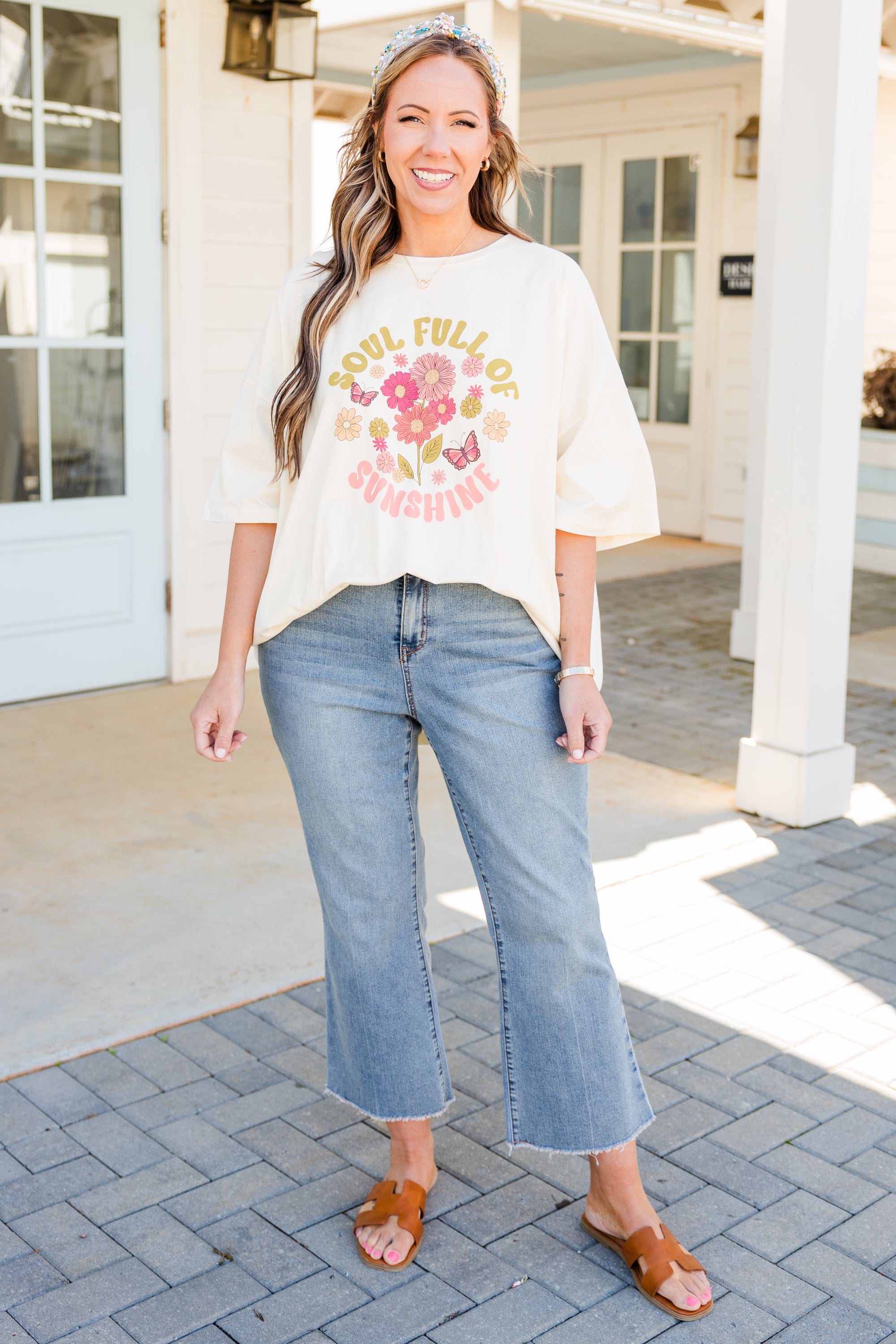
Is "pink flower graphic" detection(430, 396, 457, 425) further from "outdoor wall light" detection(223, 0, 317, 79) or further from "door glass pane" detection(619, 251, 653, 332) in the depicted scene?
"door glass pane" detection(619, 251, 653, 332)

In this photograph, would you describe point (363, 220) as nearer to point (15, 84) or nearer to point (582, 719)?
point (582, 719)

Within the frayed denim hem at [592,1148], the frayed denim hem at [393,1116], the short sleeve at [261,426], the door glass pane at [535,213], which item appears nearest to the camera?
the short sleeve at [261,426]

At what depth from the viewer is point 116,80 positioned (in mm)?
4914

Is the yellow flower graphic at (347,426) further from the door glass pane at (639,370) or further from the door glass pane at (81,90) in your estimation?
the door glass pane at (639,370)

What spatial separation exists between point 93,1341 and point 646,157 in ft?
28.2

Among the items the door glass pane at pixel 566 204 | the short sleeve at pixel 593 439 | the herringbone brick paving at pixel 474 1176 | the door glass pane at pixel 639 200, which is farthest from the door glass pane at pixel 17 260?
the door glass pane at pixel 566 204

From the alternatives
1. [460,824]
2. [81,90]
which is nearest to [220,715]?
[460,824]

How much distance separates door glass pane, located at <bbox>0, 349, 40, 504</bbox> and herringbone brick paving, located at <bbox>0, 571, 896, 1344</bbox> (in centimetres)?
259

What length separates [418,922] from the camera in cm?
207

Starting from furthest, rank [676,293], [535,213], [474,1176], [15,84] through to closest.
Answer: [535,213]
[676,293]
[15,84]
[474,1176]

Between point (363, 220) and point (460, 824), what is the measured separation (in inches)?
31.8

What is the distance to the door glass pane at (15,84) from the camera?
182 inches

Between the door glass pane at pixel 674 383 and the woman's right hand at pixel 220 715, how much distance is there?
7.61 m

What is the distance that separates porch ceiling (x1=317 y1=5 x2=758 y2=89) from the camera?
310 inches
